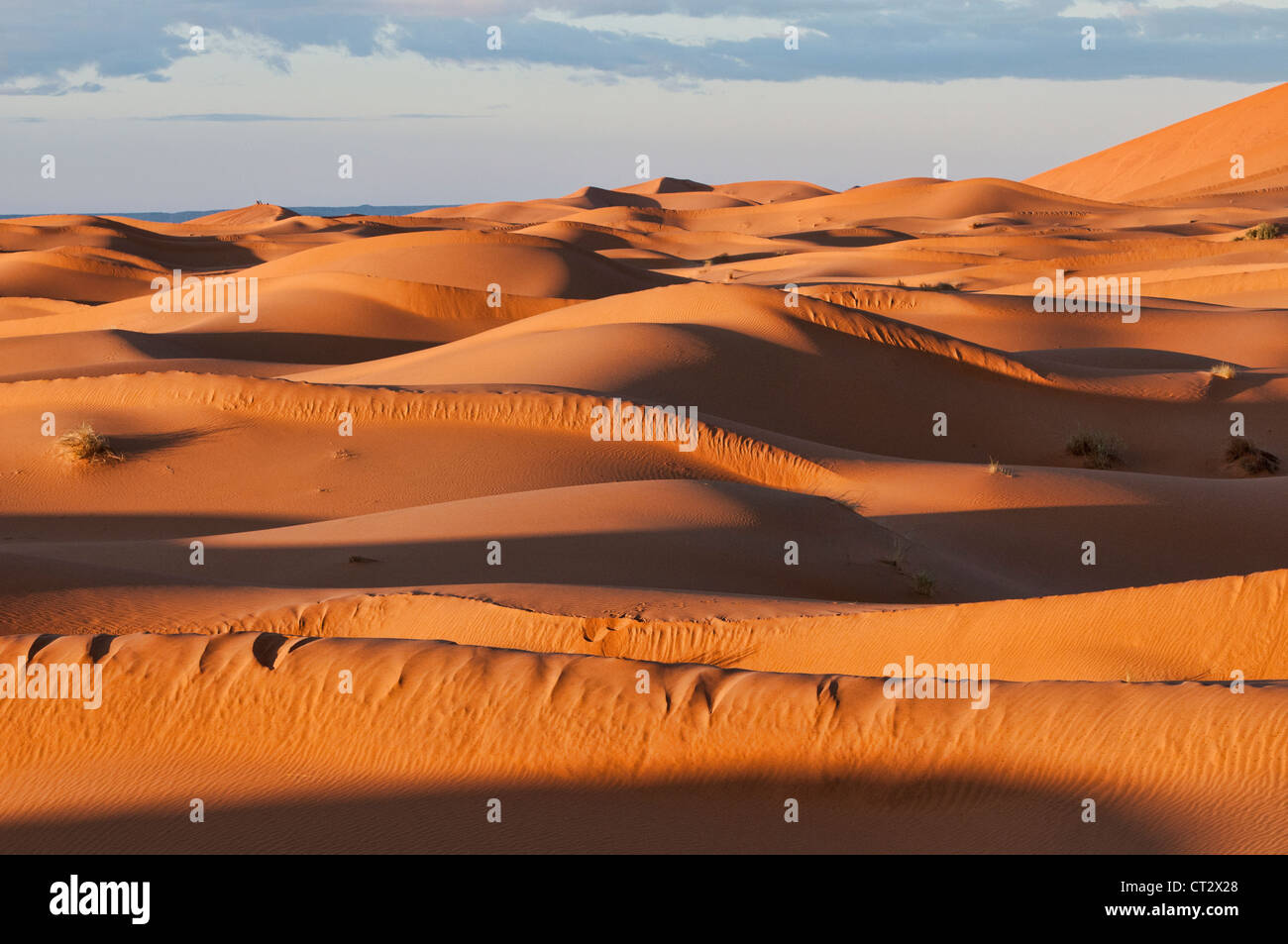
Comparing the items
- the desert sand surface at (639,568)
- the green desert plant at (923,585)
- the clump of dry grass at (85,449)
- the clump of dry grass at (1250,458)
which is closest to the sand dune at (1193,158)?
the desert sand surface at (639,568)

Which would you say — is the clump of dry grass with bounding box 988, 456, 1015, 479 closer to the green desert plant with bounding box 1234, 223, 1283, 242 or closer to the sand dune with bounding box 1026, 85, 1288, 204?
the green desert plant with bounding box 1234, 223, 1283, 242

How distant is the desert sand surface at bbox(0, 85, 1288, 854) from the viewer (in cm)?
426

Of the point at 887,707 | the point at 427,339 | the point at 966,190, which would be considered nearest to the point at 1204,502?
the point at 887,707

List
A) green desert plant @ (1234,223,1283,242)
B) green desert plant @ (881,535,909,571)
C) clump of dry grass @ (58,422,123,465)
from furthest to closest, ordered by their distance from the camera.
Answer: green desert plant @ (1234,223,1283,242), clump of dry grass @ (58,422,123,465), green desert plant @ (881,535,909,571)

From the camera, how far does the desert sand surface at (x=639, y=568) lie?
4262 millimetres

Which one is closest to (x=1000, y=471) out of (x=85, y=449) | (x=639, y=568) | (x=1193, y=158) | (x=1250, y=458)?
(x=1250, y=458)

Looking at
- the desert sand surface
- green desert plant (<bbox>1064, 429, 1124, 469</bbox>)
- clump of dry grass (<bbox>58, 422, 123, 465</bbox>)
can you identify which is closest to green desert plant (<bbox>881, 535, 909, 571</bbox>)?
the desert sand surface

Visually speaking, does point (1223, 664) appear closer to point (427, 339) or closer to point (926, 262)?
point (427, 339)

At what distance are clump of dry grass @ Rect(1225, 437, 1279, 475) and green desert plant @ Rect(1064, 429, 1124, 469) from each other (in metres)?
1.30

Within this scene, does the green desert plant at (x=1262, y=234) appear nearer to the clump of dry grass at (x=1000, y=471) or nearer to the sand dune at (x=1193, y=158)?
the sand dune at (x=1193, y=158)

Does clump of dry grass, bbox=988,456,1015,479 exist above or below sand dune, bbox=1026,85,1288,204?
below

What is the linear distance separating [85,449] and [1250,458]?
13305 millimetres

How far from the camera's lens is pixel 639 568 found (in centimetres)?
919

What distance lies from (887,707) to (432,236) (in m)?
27.1
